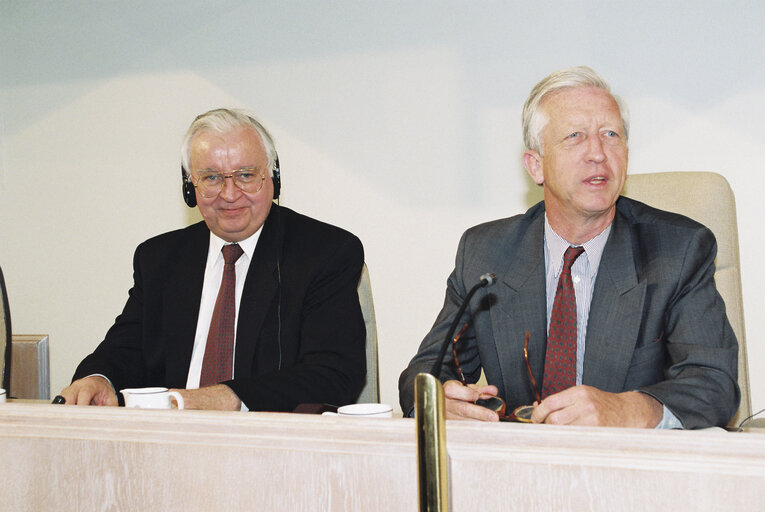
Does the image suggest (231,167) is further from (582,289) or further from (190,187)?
(582,289)

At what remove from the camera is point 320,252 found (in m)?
2.07

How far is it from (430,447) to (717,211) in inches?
53.7

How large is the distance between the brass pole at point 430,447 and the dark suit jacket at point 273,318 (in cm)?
115

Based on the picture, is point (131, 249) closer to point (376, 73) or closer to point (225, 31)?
point (225, 31)

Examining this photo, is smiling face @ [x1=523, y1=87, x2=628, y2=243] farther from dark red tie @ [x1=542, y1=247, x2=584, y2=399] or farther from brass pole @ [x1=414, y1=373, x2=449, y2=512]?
brass pole @ [x1=414, y1=373, x2=449, y2=512]

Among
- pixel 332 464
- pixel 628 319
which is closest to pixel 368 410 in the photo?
pixel 332 464

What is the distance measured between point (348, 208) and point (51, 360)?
4.73ft

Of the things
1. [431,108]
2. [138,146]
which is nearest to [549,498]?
[431,108]

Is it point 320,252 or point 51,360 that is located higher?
point 320,252

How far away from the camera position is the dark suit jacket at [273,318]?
196 cm

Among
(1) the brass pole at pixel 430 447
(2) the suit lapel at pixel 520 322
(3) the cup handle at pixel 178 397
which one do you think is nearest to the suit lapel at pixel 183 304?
(3) the cup handle at pixel 178 397

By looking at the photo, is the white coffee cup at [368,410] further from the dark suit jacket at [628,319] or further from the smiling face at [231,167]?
the smiling face at [231,167]

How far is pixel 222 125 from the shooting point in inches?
81.5

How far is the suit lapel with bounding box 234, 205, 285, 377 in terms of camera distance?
197cm
